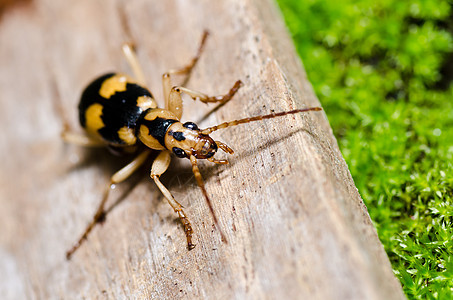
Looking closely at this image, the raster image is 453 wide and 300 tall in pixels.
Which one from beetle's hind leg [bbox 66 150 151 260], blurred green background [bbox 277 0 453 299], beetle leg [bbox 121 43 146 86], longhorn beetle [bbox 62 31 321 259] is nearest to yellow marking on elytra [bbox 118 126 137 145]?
longhorn beetle [bbox 62 31 321 259]

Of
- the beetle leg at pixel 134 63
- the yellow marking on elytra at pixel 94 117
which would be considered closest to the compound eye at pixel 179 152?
the yellow marking on elytra at pixel 94 117

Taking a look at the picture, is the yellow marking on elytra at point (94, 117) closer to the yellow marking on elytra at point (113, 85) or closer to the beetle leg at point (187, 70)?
the yellow marking on elytra at point (113, 85)

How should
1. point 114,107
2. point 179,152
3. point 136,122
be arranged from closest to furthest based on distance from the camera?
point 179,152, point 136,122, point 114,107

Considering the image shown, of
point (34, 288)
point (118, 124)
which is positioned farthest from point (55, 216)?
point (118, 124)

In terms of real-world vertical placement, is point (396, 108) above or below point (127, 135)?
below

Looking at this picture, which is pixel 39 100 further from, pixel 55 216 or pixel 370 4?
pixel 370 4

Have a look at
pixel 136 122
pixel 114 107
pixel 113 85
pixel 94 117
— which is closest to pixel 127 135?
pixel 136 122

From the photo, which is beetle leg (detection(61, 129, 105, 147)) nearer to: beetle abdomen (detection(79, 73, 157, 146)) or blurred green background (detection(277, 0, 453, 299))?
beetle abdomen (detection(79, 73, 157, 146))

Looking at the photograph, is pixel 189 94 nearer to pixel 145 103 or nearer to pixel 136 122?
pixel 145 103
